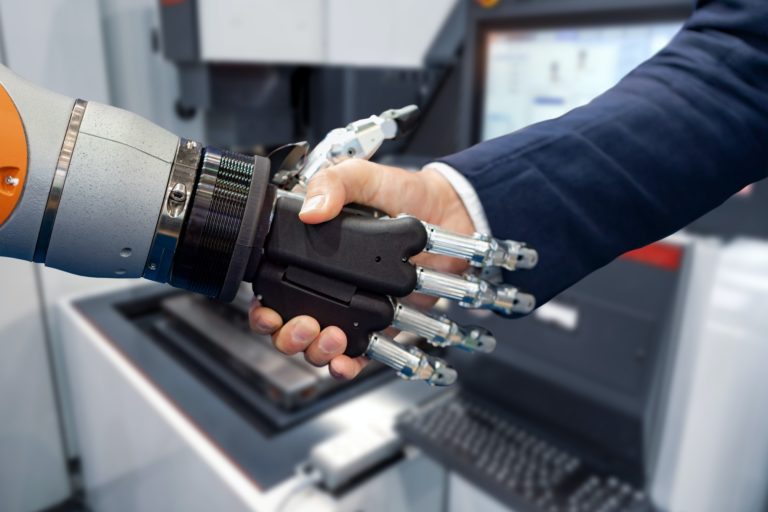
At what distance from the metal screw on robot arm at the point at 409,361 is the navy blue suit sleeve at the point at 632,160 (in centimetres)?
15

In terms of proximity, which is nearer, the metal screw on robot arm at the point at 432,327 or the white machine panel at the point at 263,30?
the metal screw on robot arm at the point at 432,327

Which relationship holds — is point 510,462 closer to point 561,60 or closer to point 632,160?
point 632,160

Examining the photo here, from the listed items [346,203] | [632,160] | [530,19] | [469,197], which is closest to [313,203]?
[346,203]

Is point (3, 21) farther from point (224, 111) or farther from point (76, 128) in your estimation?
point (76, 128)

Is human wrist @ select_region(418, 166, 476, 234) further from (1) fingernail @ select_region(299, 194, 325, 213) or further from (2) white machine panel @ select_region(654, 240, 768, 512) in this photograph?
(2) white machine panel @ select_region(654, 240, 768, 512)

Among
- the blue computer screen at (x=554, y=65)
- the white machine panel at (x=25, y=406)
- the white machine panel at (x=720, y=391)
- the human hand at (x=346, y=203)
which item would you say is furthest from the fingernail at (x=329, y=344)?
the white machine panel at (x=25, y=406)

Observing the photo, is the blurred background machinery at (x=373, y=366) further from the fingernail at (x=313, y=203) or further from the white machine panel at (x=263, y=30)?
the fingernail at (x=313, y=203)

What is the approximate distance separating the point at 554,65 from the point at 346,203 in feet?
2.25

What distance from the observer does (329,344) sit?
411 mm

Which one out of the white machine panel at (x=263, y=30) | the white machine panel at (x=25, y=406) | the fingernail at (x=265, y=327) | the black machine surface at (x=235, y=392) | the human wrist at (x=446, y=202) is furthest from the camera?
the white machine panel at (x=25, y=406)

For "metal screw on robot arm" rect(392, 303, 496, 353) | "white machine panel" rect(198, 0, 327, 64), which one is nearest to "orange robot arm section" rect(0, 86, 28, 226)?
"metal screw on robot arm" rect(392, 303, 496, 353)

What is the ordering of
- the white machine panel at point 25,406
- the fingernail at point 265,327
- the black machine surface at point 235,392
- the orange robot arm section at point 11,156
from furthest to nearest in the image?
1. the white machine panel at point 25,406
2. the black machine surface at point 235,392
3. the fingernail at point 265,327
4. the orange robot arm section at point 11,156

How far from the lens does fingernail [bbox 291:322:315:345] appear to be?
410 mm

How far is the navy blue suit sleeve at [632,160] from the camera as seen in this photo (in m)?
0.52
